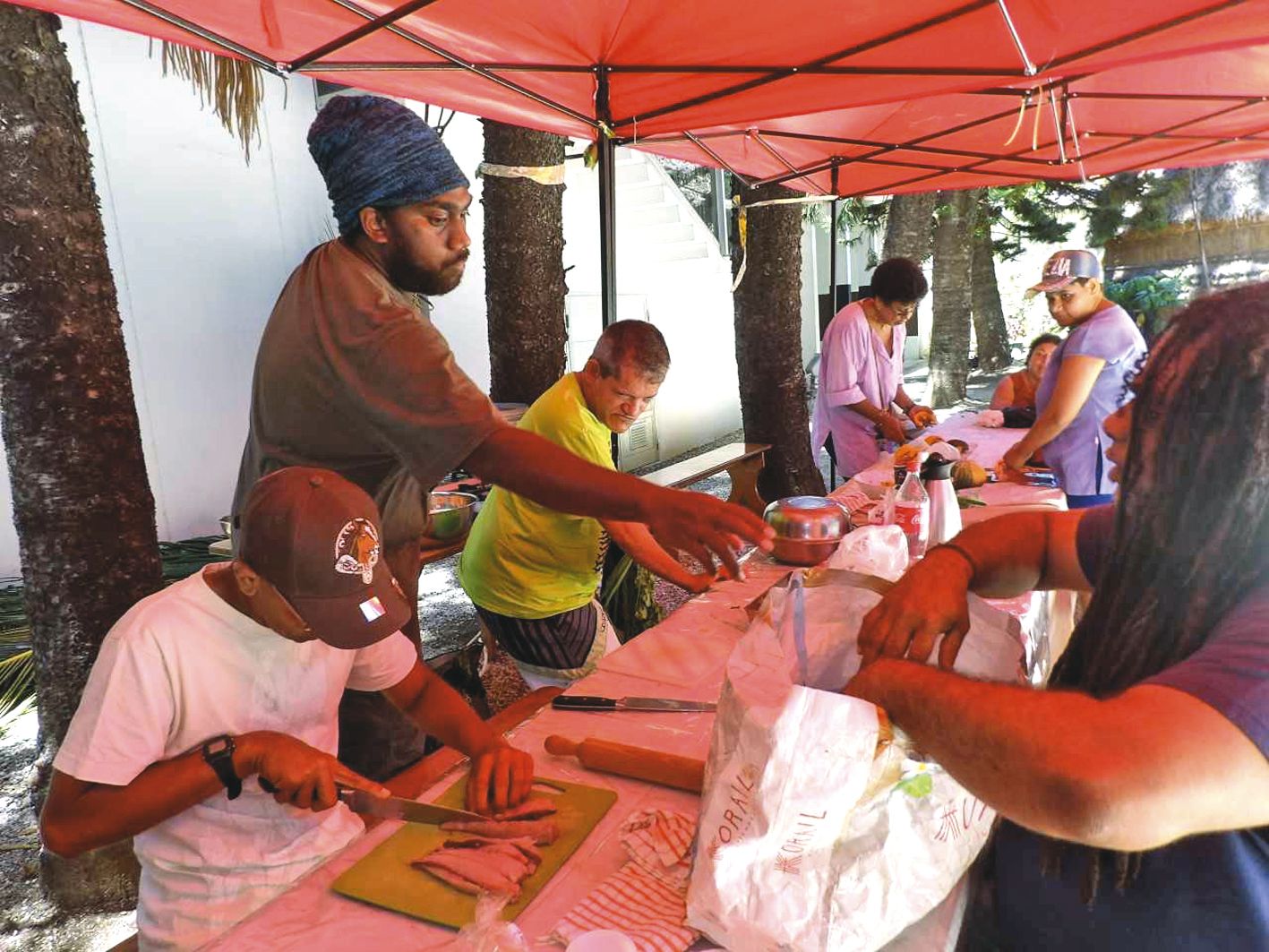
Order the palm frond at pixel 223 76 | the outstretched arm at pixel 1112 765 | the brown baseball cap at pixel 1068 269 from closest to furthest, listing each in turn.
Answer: the outstretched arm at pixel 1112 765 → the brown baseball cap at pixel 1068 269 → the palm frond at pixel 223 76

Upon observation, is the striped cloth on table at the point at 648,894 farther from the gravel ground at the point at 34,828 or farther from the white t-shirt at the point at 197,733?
the gravel ground at the point at 34,828

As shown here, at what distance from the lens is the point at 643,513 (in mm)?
1695

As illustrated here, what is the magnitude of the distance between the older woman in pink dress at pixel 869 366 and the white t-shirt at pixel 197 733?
13.5 feet

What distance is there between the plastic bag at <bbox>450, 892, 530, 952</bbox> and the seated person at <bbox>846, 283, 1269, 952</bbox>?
0.56 m

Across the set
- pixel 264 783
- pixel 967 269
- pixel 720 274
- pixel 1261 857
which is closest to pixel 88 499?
pixel 264 783

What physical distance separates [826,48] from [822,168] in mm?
2656

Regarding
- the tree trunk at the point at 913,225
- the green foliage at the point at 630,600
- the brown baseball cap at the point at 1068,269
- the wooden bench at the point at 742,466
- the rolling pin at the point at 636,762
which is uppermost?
the tree trunk at the point at 913,225

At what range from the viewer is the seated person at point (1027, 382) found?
6.10m

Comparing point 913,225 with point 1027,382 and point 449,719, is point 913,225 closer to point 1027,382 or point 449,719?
point 1027,382

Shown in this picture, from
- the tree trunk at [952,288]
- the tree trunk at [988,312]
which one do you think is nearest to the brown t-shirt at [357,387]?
the tree trunk at [952,288]

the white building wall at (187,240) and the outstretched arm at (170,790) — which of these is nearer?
the outstretched arm at (170,790)

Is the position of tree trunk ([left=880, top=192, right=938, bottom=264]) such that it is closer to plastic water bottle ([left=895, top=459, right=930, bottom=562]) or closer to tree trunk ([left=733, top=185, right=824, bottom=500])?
tree trunk ([left=733, top=185, right=824, bottom=500])

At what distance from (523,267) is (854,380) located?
212 cm

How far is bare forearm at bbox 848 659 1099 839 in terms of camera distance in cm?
83
